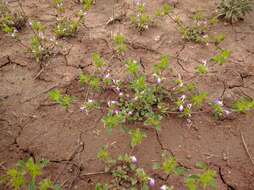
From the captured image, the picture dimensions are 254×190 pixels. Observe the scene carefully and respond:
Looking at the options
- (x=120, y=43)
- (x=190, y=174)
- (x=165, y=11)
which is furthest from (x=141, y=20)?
(x=190, y=174)

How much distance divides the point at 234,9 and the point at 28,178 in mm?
3209

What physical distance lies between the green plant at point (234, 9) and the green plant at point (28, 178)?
302 centimetres

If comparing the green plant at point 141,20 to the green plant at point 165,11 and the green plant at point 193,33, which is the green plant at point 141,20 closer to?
the green plant at point 165,11

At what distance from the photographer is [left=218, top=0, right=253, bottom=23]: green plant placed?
374cm

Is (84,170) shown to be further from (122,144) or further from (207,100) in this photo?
(207,100)

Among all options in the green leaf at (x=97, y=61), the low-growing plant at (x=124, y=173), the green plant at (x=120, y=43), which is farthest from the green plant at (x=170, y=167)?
the green plant at (x=120, y=43)

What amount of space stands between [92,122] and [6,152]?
79 cm

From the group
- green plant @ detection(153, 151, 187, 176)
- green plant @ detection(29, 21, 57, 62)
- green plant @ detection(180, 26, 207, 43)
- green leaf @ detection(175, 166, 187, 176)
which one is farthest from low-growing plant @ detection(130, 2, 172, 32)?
green leaf @ detection(175, 166, 187, 176)

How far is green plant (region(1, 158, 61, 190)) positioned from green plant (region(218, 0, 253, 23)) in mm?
3015

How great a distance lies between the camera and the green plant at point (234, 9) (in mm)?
3742

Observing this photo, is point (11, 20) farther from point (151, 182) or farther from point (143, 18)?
point (151, 182)

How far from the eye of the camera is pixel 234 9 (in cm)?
377

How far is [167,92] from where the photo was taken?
9.26 feet

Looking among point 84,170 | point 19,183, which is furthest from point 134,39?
point 19,183
